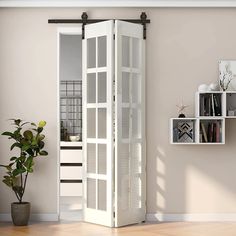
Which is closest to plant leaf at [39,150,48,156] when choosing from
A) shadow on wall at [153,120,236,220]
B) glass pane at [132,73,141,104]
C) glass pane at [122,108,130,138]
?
glass pane at [122,108,130,138]

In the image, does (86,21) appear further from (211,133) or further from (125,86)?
(211,133)

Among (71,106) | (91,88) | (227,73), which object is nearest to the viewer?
(91,88)

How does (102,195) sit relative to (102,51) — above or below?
below

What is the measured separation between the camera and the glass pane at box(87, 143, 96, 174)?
6759 mm

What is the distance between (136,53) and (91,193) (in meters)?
1.81

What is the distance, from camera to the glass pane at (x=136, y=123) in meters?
6.79

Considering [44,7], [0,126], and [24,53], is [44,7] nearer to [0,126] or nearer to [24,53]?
[24,53]

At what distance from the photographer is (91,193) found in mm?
6797

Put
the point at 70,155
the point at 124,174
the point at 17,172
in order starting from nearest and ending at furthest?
the point at 17,172 < the point at 124,174 < the point at 70,155

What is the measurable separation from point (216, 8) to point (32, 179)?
10.4 ft

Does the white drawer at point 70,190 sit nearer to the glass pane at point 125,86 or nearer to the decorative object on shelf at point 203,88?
the glass pane at point 125,86

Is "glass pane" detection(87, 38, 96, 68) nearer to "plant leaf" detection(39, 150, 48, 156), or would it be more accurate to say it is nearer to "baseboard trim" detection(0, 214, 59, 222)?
"plant leaf" detection(39, 150, 48, 156)

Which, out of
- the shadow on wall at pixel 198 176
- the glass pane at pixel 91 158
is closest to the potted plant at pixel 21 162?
the glass pane at pixel 91 158

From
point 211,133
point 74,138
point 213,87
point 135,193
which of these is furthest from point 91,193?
point 74,138
